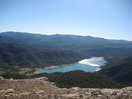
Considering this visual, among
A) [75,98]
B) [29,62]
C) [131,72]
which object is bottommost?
[29,62]

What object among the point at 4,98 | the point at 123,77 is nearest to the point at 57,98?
the point at 4,98

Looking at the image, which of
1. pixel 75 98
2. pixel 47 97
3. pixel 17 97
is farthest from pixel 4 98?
pixel 75 98

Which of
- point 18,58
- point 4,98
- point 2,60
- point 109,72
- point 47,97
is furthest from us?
point 18,58

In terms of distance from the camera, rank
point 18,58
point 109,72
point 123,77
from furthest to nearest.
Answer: point 18,58
point 109,72
point 123,77

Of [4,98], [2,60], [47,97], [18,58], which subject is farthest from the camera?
[18,58]

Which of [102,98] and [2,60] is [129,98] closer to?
[102,98]

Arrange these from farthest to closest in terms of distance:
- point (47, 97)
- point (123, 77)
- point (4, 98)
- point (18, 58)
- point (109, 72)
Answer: point (18, 58) → point (109, 72) → point (123, 77) → point (47, 97) → point (4, 98)

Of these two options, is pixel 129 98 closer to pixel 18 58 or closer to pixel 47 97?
pixel 47 97

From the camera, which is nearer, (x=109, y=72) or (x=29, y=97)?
(x=29, y=97)

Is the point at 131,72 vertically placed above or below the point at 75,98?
below
